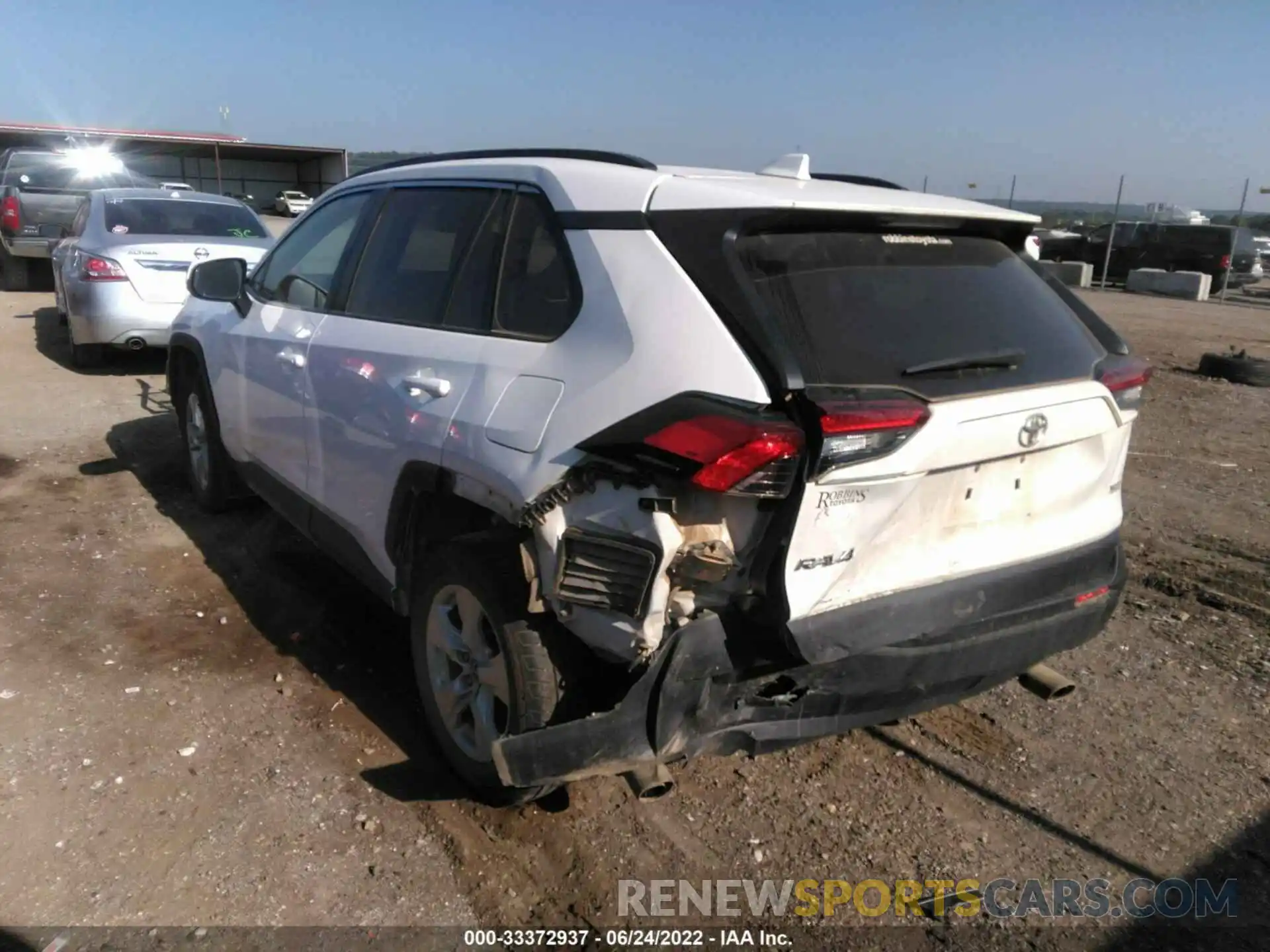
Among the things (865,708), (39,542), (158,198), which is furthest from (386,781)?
(158,198)

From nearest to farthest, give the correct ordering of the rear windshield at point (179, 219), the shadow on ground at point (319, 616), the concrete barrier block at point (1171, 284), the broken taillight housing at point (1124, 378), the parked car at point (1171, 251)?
the broken taillight housing at point (1124, 378) → the shadow on ground at point (319, 616) → the rear windshield at point (179, 219) → the concrete barrier block at point (1171, 284) → the parked car at point (1171, 251)

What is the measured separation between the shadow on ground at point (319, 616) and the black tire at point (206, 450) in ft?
0.42

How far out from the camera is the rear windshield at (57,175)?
15.4m

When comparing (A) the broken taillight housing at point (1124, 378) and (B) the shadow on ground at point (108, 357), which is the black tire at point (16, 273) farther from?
(A) the broken taillight housing at point (1124, 378)

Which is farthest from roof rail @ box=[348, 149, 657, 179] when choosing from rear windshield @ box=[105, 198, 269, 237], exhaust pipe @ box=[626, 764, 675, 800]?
rear windshield @ box=[105, 198, 269, 237]

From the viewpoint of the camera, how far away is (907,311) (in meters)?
2.71

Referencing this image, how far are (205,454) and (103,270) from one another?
4.30 m

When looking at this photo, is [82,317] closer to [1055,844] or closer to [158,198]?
[158,198]

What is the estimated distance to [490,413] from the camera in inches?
114

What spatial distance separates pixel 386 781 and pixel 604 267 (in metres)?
1.81

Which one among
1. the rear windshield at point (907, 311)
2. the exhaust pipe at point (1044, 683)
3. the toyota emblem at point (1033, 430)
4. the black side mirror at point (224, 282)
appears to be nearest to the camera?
the rear windshield at point (907, 311)

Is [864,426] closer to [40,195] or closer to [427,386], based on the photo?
[427,386]

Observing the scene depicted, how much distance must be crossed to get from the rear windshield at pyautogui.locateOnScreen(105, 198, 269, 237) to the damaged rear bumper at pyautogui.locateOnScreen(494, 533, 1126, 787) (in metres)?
8.53
